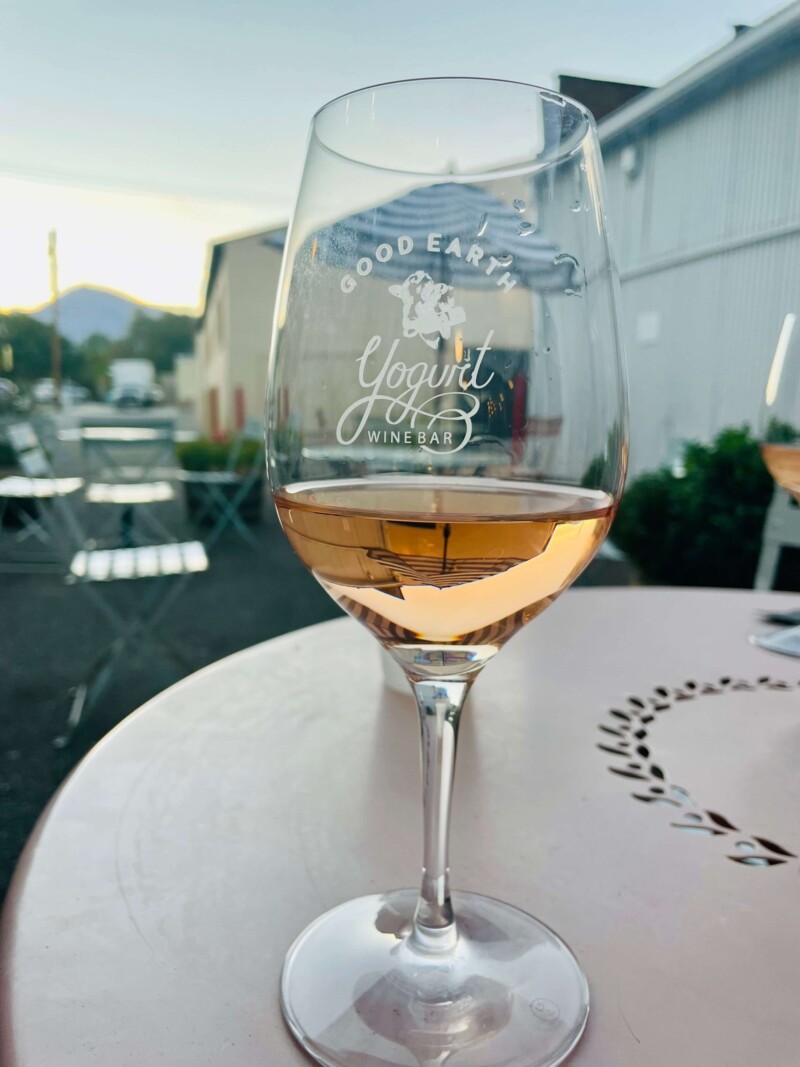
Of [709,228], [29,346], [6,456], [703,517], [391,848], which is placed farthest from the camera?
[29,346]

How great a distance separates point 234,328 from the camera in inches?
261

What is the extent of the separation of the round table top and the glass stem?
0.06 m

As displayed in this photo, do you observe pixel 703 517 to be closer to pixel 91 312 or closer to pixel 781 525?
pixel 781 525

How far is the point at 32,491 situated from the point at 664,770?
4.00 metres

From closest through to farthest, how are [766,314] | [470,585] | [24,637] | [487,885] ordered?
[470,585], [487,885], [24,637], [766,314]

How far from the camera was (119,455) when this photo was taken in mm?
6289

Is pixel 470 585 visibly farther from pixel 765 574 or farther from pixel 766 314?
pixel 766 314

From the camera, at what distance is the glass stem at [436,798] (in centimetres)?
38

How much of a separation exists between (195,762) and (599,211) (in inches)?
17.3

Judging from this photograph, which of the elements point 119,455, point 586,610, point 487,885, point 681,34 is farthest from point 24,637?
point 681,34

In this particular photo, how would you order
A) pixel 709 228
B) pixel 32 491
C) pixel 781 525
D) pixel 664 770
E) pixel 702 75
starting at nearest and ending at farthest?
pixel 664 770
pixel 781 525
pixel 32 491
pixel 702 75
pixel 709 228

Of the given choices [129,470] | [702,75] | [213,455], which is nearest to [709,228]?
[702,75]

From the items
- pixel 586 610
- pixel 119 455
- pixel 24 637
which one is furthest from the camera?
pixel 119 455

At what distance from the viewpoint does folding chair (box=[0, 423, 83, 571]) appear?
12.7ft
